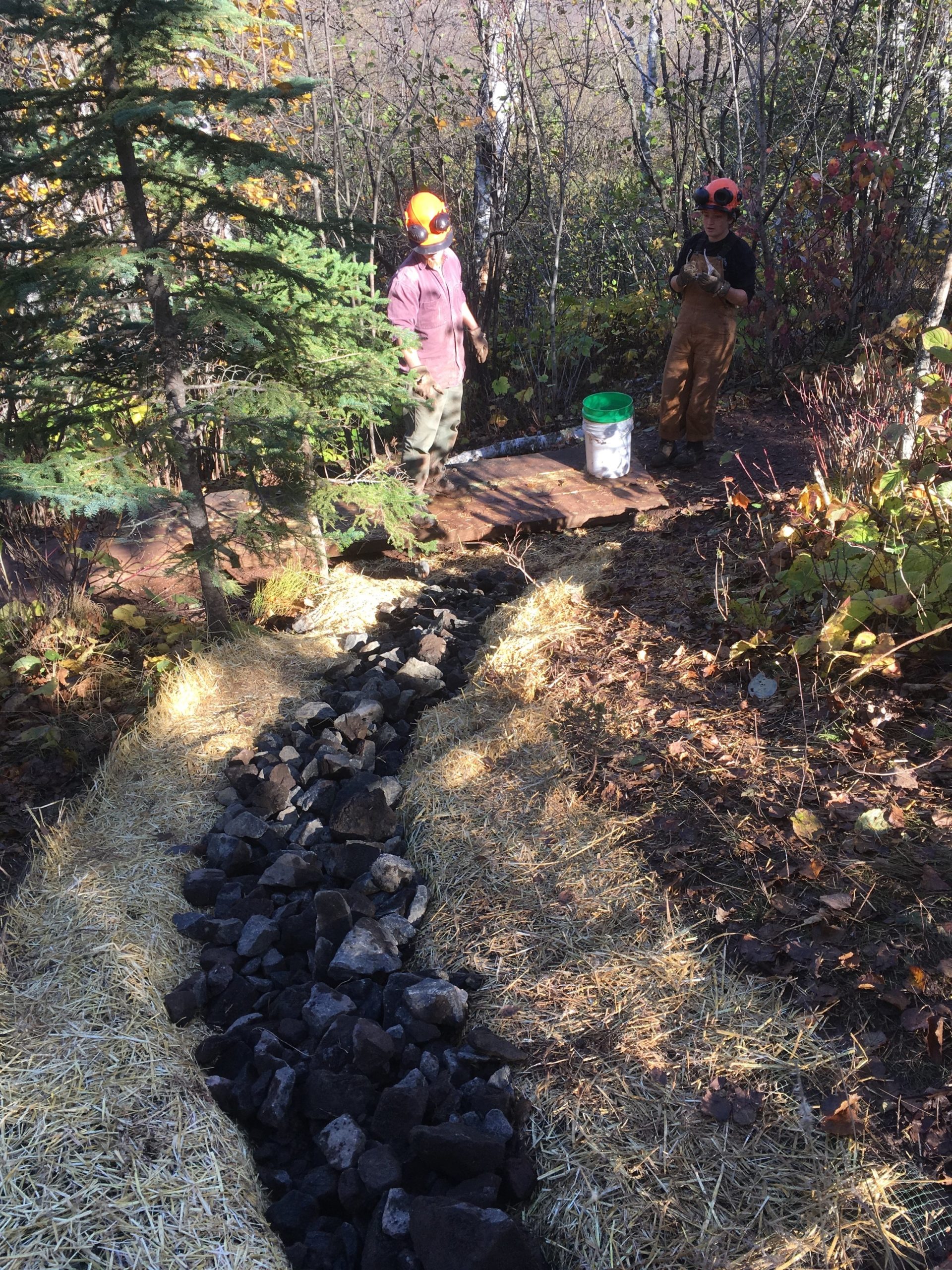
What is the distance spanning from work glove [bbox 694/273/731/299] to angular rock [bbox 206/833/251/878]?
16.0ft

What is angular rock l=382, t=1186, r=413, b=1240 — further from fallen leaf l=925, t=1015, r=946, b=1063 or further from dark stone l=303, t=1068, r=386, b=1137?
fallen leaf l=925, t=1015, r=946, b=1063

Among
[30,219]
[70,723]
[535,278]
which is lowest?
[70,723]

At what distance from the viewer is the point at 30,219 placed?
442cm

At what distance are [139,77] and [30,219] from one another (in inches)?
47.0

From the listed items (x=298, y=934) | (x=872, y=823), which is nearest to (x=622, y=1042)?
(x=872, y=823)

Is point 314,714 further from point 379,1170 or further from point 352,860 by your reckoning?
point 379,1170

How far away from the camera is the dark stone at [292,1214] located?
2154 mm

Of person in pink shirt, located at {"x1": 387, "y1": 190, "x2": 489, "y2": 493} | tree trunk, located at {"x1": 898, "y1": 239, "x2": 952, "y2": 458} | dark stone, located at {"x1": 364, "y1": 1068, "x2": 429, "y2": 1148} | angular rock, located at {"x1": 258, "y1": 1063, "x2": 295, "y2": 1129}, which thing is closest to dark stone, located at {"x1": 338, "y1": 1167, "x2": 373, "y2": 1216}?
dark stone, located at {"x1": 364, "y1": 1068, "x2": 429, "y2": 1148}

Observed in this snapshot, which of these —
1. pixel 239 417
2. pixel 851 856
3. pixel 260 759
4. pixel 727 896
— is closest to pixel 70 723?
pixel 260 759

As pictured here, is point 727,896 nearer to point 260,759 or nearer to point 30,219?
point 260,759

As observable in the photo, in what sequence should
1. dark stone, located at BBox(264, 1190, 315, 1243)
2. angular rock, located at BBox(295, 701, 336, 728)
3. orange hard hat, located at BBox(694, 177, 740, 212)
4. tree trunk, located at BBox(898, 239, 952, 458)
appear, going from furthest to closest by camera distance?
1. orange hard hat, located at BBox(694, 177, 740, 212)
2. angular rock, located at BBox(295, 701, 336, 728)
3. tree trunk, located at BBox(898, 239, 952, 458)
4. dark stone, located at BBox(264, 1190, 315, 1243)

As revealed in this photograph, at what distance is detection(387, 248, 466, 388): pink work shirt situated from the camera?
18.9ft

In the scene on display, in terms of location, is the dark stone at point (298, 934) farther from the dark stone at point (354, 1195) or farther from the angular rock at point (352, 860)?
the dark stone at point (354, 1195)

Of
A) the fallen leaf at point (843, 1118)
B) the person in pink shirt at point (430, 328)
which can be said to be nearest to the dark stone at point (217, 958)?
the fallen leaf at point (843, 1118)
